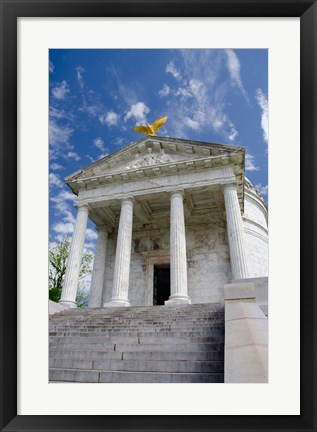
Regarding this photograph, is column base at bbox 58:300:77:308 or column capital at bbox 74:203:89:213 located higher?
column capital at bbox 74:203:89:213

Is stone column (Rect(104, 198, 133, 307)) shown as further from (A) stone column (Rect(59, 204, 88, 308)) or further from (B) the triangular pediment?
(B) the triangular pediment

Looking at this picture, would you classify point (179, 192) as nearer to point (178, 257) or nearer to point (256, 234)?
point (178, 257)

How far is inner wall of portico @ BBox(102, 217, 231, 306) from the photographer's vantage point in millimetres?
18875

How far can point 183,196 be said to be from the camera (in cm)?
1772

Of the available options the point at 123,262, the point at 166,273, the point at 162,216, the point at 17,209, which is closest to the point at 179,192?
the point at 162,216

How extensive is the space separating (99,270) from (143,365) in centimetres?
1457

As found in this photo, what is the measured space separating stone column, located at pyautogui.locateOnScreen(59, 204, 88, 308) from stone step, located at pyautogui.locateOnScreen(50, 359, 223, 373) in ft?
30.6

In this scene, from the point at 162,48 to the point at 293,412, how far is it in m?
5.44

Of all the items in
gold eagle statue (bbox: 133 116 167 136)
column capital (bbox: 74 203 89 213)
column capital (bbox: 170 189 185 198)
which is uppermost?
gold eagle statue (bbox: 133 116 167 136)

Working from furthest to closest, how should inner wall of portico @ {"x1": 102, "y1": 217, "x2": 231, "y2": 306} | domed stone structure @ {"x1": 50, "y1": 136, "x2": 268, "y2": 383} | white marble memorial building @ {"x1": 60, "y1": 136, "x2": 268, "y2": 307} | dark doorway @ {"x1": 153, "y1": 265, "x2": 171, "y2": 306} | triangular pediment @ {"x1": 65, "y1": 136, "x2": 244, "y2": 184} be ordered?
1. dark doorway @ {"x1": 153, "y1": 265, "x2": 171, "y2": 306}
2. inner wall of portico @ {"x1": 102, "y1": 217, "x2": 231, "y2": 306}
3. triangular pediment @ {"x1": 65, "y1": 136, "x2": 244, "y2": 184}
4. white marble memorial building @ {"x1": 60, "y1": 136, "x2": 268, "y2": 307}
5. domed stone structure @ {"x1": 50, "y1": 136, "x2": 268, "y2": 383}

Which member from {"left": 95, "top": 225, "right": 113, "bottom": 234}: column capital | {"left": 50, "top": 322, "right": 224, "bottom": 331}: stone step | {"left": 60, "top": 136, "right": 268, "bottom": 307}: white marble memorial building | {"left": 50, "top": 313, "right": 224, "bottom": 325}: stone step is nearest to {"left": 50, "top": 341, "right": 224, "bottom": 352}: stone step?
{"left": 50, "top": 322, "right": 224, "bottom": 331}: stone step

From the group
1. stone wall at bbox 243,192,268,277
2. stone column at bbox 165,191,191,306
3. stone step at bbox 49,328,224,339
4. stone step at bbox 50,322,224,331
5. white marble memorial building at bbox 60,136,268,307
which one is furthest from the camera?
stone wall at bbox 243,192,268,277

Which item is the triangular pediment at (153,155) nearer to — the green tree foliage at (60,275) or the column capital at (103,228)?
the column capital at (103,228)

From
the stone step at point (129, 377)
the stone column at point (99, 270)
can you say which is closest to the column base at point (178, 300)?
the stone column at point (99, 270)
